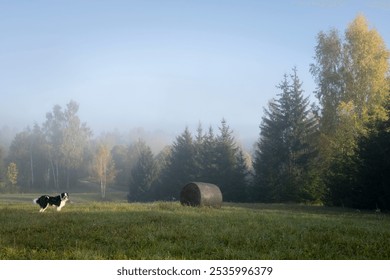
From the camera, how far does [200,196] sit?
23.4 m

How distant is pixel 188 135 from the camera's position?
60.6m

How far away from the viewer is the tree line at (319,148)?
1060 inches

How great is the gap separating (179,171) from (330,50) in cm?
2967

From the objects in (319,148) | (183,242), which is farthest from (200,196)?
(319,148)

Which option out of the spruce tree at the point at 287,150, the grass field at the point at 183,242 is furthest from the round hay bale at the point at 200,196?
the spruce tree at the point at 287,150

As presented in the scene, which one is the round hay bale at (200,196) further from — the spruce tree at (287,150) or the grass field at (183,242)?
the spruce tree at (287,150)

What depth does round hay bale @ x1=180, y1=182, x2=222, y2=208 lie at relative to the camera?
2348cm

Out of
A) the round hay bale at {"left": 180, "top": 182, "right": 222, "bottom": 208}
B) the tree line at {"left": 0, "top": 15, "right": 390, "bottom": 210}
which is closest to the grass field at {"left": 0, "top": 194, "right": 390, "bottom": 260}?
the round hay bale at {"left": 180, "top": 182, "right": 222, "bottom": 208}

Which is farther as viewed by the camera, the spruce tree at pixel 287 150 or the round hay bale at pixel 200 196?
the spruce tree at pixel 287 150

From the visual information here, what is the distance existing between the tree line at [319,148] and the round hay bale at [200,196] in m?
10.5

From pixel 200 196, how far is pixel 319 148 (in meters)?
20.8

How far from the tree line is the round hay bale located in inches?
414

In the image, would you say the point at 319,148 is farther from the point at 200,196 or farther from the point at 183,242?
the point at 183,242

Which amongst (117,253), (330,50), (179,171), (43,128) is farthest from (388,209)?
(43,128)
